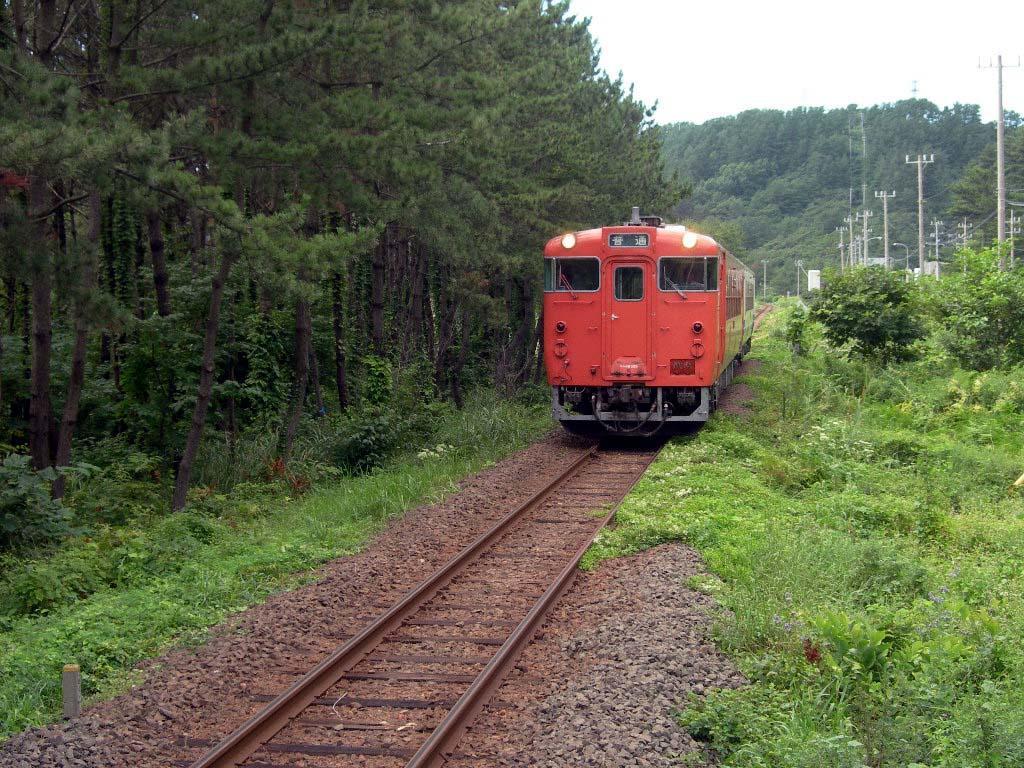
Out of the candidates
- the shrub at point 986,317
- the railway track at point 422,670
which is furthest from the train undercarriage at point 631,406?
the shrub at point 986,317

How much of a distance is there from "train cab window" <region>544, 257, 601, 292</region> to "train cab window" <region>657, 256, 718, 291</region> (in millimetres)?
922

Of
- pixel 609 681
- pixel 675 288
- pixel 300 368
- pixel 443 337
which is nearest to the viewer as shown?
pixel 609 681

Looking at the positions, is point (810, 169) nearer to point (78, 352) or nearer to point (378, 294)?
point (378, 294)

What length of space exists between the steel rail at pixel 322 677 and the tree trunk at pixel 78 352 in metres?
5.61

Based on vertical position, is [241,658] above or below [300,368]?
below

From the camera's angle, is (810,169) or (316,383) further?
(810,169)

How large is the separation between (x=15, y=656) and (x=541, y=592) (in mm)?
3689

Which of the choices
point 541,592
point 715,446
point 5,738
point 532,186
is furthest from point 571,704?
point 532,186

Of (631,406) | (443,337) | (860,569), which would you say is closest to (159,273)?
(443,337)

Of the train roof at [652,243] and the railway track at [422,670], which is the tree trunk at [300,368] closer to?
the train roof at [652,243]

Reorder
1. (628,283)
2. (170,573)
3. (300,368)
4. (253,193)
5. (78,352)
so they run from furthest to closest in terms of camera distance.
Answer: (253,193)
(300,368)
(628,283)
(78,352)
(170,573)

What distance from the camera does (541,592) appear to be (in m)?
8.07

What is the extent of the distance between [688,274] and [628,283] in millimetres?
856

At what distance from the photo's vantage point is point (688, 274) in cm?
1477
